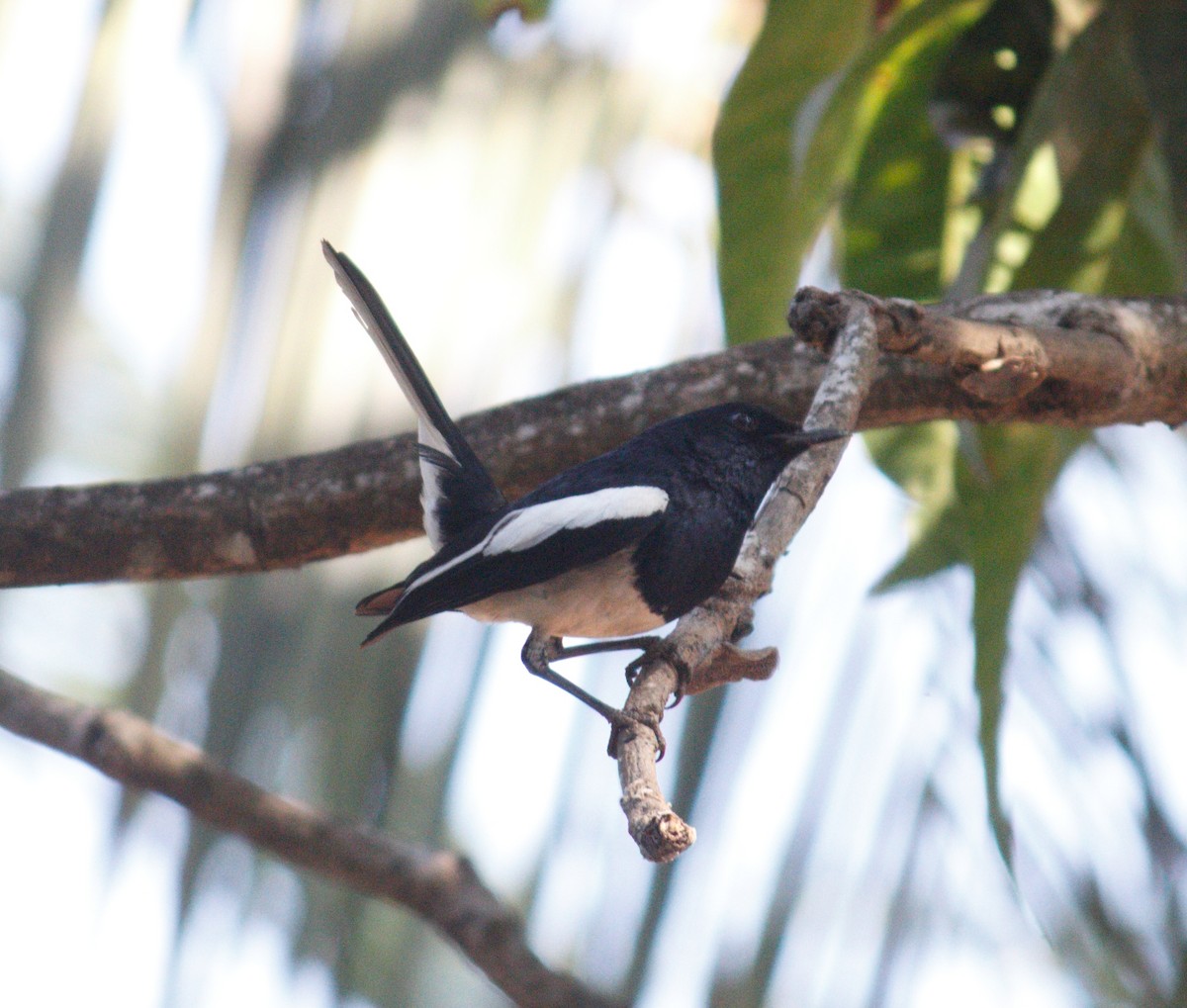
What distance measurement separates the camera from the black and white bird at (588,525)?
2268 mm

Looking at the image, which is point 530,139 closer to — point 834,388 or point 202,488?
point 202,488

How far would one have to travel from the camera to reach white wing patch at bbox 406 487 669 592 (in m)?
2.27

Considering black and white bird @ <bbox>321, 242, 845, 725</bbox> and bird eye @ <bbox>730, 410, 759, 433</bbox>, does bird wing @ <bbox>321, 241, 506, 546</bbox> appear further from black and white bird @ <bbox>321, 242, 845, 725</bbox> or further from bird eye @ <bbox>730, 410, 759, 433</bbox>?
bird eye @ <bbox>730, 410, 759, 433</bbox>

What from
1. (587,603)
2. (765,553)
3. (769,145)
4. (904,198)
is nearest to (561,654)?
(587,603)

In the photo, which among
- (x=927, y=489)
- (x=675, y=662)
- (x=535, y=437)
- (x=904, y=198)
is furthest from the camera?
(x=904, y=198)

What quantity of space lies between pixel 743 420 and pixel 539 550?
550 millimetres

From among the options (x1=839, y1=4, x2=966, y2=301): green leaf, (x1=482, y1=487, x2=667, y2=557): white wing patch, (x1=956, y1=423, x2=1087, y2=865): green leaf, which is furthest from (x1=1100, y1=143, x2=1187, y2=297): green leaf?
(x1=482, y1=487, x2=667, y2=557): white wing patch

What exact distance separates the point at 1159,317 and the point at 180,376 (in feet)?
7.26

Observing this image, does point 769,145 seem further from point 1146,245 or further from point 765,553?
point 765,553

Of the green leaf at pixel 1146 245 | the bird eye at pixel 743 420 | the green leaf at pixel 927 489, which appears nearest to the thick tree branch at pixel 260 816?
the bird eye at pixel 743 420

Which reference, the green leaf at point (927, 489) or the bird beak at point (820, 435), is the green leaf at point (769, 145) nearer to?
the green leaf at point (927, 489)

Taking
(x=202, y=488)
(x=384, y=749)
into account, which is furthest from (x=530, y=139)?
(x=384, y=749)

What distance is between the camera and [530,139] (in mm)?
3422

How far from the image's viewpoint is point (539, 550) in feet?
7.41
